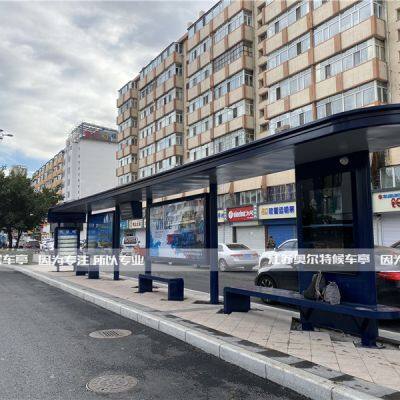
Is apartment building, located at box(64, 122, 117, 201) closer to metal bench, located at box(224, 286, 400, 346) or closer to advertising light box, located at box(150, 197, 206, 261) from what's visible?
advertising light box, located at box(150, 197, 206, 261)

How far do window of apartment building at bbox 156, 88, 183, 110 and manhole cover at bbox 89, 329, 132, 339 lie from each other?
44.4 meters

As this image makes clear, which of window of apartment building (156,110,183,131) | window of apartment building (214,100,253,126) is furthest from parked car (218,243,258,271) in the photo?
window of apartment building (156,110,183,131)

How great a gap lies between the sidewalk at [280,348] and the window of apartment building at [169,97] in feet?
138

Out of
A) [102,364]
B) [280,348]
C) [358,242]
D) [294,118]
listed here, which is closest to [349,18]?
[294,118]

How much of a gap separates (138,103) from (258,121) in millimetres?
25810

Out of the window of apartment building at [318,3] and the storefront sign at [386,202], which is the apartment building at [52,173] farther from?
the storefront sign at [386,202]

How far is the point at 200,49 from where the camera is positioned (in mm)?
44656

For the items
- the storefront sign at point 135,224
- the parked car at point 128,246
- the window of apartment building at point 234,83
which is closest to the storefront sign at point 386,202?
the parked car at point 128,246

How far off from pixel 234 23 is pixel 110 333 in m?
37.4

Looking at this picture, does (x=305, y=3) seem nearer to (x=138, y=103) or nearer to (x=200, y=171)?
(x=200, y=171)

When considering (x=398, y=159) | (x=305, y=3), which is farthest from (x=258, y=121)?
(x=398, y=159)

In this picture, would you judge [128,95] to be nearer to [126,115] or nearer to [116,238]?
[126,115]

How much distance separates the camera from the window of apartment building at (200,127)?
43.0 metres

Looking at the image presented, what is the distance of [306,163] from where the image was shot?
24.3 ft
